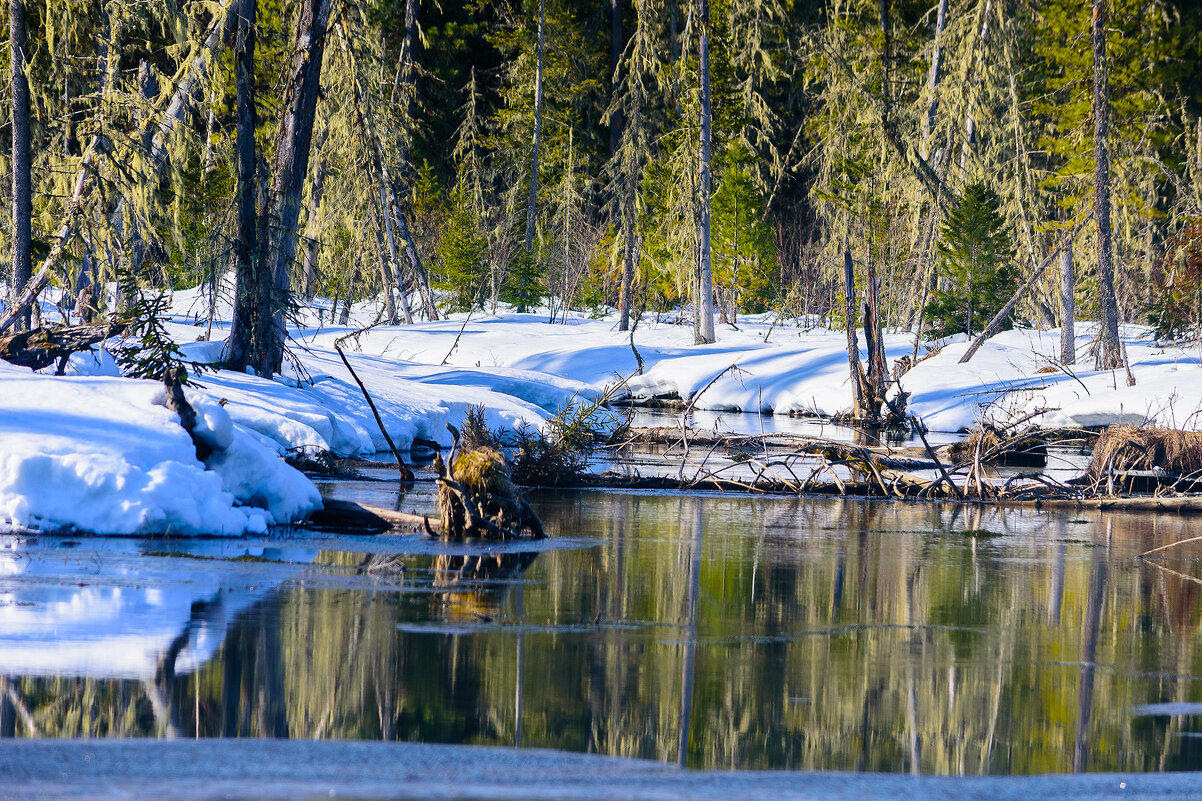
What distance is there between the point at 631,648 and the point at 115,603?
2.93 m

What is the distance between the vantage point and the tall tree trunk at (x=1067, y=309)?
30.3 metres

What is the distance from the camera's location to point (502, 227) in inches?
1531

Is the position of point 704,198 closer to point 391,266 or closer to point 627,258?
point 627,258

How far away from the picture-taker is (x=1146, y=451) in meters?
15.2

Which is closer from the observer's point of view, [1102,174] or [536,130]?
[1102,174]

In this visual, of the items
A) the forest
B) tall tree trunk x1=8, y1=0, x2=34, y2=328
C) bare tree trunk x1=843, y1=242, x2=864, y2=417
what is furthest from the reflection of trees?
bare tree trunk x1=843, y1=242, x2=864, y2=417

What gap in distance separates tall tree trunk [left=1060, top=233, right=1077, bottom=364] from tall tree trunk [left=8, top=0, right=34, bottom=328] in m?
20.9

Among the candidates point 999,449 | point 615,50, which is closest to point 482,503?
point 999,449

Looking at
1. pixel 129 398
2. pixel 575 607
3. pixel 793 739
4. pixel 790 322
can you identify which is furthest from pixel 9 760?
pixel 790 322

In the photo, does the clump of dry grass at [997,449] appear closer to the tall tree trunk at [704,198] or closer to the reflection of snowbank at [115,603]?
the reflection of snowbank at [115,603]

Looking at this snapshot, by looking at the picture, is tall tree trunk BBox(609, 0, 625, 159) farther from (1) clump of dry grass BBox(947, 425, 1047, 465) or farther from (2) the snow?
(1) clump of dry grass BBox(947, 425, 1047, 465)

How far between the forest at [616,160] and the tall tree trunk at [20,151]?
A: 1.4 inches

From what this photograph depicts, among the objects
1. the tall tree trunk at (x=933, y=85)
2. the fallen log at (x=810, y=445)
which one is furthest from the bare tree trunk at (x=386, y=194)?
the tall tree trunk at (x=933, y=85)

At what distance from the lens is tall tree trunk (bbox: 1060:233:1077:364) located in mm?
30328
